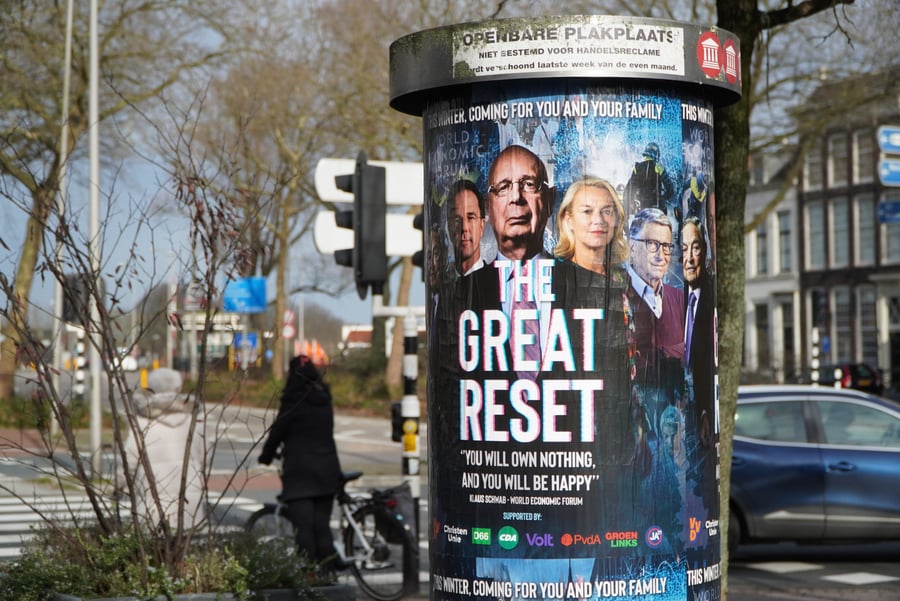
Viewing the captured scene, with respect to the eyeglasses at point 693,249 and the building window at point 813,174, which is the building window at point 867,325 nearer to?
the building window at point 813,174

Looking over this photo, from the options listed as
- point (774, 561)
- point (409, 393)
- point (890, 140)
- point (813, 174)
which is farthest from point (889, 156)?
point (813, 174)

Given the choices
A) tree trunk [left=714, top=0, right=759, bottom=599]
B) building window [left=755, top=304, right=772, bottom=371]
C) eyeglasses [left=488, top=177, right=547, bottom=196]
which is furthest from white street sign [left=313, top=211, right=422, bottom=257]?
building window [left=755, top=304, right=772, bottom=371]

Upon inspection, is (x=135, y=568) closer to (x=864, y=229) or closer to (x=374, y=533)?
(x=374, y=533)

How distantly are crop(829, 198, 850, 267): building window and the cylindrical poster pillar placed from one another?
179ft

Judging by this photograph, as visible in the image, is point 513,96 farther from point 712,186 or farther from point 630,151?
point 712,186

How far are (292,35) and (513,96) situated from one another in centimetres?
3136

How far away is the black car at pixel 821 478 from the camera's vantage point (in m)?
12.0

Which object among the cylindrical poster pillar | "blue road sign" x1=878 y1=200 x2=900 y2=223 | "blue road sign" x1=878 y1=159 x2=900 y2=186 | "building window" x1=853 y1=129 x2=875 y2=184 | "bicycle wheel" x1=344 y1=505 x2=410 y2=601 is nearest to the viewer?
the cylindrical poster pillar

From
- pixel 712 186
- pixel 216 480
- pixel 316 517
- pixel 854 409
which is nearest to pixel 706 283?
pixel 712 186

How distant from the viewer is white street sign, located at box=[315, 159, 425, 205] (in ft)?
34.7

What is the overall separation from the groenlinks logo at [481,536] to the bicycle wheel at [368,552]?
18.4ft

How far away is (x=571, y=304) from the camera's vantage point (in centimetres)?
480

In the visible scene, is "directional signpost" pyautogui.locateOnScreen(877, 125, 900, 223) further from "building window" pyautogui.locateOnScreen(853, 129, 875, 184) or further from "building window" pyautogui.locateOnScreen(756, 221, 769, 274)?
"building window" pyautogui.locateOnScreen(756, 221, 769, 274)

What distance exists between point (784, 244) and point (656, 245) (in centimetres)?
6079
